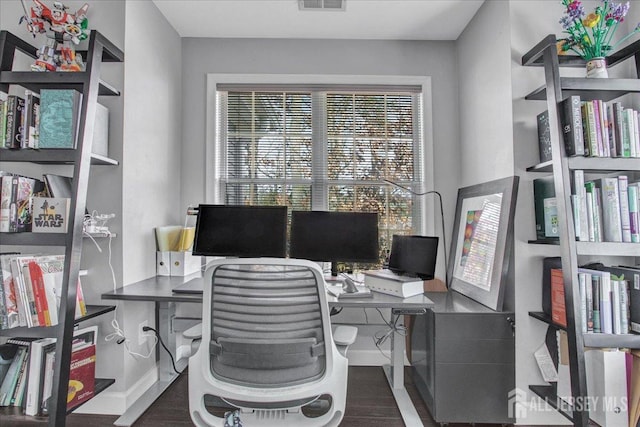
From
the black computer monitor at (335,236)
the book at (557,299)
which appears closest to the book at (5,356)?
the black computer monitor at (335,236)

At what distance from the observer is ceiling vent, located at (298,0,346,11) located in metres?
2.32

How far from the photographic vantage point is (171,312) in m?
2.38

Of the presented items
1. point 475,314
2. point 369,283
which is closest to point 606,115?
point 475,314

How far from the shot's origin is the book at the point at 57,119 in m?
1.70

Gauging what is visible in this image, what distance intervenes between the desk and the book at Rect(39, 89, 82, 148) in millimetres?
829

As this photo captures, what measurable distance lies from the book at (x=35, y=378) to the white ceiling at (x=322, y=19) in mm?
2254

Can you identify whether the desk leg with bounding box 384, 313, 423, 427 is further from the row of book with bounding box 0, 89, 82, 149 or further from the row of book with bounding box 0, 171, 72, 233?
the row of book with bounding box 0, 89, 82, 149

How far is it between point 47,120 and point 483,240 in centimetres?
251

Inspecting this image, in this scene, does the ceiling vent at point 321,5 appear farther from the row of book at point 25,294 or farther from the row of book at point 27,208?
the row of book at point 25,294

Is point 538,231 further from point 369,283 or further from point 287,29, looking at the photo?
point 287,29

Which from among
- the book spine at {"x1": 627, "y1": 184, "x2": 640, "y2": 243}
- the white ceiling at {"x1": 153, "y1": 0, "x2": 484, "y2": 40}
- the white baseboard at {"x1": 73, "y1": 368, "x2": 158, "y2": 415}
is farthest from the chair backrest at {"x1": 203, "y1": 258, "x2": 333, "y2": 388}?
the white ceiling at {"x1": 153, "y1": 0, "x2": 484, "y2": 40}

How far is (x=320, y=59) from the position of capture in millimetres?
2791

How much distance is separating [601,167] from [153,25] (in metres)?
2.82

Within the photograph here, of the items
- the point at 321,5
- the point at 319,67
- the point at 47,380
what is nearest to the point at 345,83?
the point at 319,67
